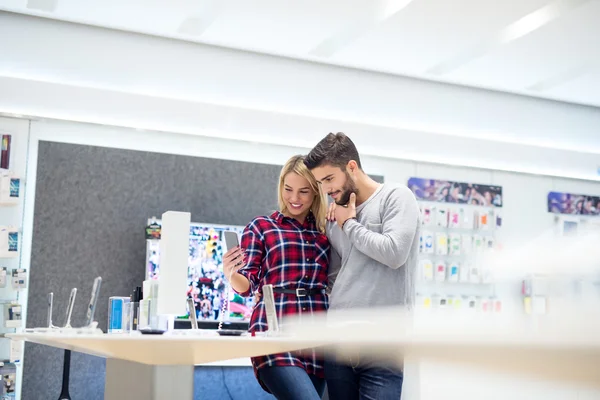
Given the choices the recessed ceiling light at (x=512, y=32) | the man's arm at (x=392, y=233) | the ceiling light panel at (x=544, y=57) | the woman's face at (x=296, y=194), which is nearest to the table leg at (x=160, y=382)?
the man's arm at (x=392, y=233)

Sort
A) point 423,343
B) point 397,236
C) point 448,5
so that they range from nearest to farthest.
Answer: point 423,343, point 397,236, point 448,5

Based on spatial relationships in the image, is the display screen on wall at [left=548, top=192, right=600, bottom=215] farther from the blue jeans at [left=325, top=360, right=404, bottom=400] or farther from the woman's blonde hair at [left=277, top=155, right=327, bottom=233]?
the blue jeans at [left=325, top=360, right=404, bottom=400]

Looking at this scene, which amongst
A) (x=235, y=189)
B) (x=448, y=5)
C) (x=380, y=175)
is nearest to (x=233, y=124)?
(x=235, y=189)

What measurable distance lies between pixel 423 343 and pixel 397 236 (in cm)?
139

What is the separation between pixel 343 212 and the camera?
1.94 metres

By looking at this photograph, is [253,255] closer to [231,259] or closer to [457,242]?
[231,259]

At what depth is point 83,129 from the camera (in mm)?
4895

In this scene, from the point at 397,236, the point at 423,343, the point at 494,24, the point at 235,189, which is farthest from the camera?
the point at 235,189

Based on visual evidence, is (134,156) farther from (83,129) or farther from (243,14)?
(243,14)

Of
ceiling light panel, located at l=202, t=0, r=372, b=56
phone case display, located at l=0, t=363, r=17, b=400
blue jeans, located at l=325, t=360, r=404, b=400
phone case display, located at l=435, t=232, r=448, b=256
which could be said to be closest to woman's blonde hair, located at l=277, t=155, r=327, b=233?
blue jeans, located at l=325, t=360, r=404, b=400

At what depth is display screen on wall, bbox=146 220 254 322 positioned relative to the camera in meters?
4.75

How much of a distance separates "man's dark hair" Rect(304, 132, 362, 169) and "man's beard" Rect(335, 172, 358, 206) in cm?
5

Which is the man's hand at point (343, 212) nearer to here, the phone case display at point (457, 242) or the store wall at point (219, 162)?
the store wall at point (219, 162)

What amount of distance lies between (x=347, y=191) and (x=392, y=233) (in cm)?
21
